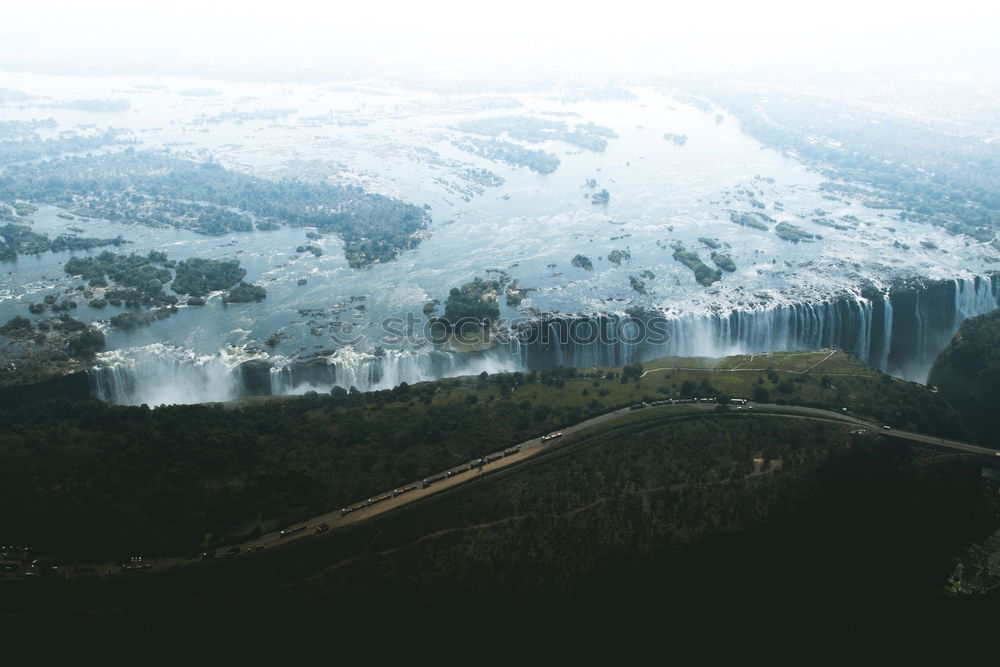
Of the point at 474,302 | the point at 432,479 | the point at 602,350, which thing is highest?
the point at 474,302

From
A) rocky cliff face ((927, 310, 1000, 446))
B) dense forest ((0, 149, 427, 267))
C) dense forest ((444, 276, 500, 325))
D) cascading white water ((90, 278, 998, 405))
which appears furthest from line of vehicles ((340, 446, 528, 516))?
dense forest ((0, 149, 427, 267))

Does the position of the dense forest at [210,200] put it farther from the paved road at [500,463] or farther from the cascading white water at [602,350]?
the paved road at [500,463]

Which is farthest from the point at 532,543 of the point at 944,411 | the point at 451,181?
the point at 451,181

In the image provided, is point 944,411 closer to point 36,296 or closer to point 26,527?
point 26,527

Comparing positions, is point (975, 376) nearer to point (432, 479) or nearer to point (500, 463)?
point (500, 463)

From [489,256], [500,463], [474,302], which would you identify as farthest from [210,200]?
[500,463]

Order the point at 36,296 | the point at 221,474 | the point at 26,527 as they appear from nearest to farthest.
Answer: the point at 26,527 < the point at 221,474 < the point at 36,296
